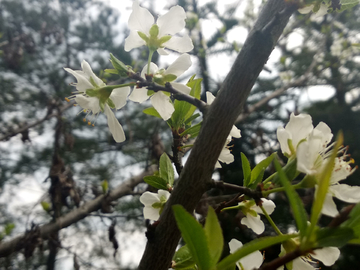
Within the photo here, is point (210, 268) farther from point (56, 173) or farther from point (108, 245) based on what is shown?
point (108, 245)

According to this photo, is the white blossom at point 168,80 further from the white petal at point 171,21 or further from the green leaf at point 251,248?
the green leaf at point 251,248

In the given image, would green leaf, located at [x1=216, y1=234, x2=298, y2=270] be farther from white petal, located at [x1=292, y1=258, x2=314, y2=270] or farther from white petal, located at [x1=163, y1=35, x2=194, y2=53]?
white petal, located at [x1=163, y1=35, x2=194, y2=53]

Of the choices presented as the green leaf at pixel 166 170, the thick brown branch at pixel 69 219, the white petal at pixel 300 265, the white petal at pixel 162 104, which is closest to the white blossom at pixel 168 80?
the white petal at pixel 162 104

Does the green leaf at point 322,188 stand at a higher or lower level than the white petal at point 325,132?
lower

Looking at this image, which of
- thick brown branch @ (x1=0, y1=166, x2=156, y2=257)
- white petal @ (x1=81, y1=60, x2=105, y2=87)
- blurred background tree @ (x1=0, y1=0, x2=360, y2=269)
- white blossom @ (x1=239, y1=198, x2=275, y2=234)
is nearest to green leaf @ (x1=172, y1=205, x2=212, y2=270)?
white blossom @ (x1=239, y1=198, x2=275, y2=234)

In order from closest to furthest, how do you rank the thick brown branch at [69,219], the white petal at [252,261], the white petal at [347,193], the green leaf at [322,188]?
the green leaf at [322,188] < the white petal at [347,193] < the white petal at [252,261] < the thick brown branch at [69,219]

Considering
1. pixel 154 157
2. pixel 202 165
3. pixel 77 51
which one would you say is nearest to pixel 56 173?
pixel 154 157

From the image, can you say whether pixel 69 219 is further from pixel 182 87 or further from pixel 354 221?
pixel 354 221
